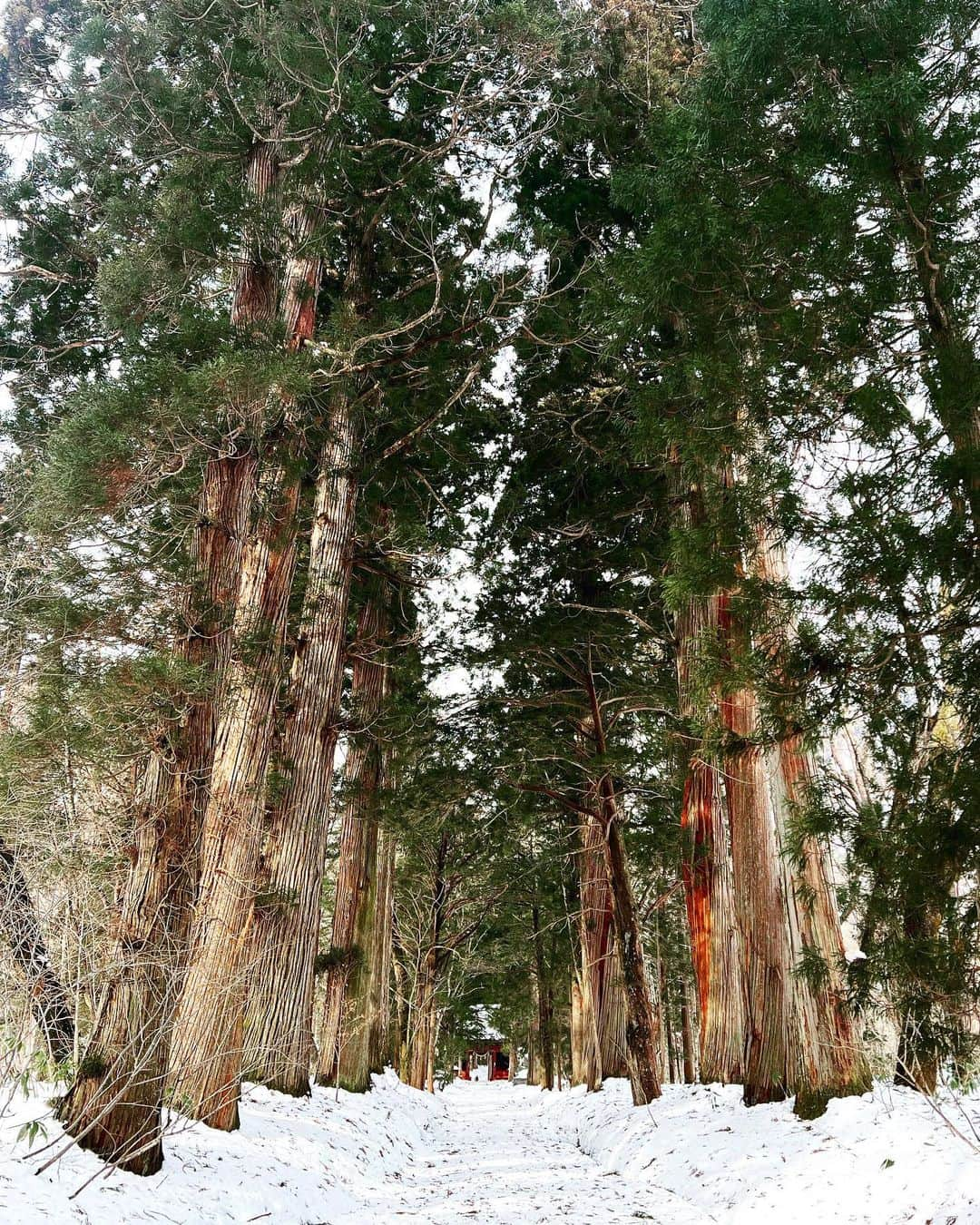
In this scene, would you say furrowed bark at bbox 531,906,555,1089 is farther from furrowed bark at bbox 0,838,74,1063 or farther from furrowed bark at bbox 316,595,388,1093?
furrowed bark at bbox 0,838,74,1063

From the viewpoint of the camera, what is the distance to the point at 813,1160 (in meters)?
4.89

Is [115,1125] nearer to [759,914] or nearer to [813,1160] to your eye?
[813,1160]

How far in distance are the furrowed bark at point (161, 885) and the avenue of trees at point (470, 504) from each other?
24 millimetres

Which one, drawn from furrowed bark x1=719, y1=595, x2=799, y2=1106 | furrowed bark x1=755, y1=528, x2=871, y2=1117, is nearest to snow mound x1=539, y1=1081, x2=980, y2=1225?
furrowed bark x1=755, y1=528, x2=871, y2=1117

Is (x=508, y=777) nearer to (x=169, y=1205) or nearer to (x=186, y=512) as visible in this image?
(x=186, y=512)

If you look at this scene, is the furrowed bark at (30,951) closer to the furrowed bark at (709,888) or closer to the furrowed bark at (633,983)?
the furrowed bark at (709,888)

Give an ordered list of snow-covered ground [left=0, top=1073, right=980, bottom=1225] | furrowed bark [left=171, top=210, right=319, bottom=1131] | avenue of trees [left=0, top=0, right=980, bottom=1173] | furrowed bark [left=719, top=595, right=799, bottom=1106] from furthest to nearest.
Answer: furrowed bark [left=719, top=595, right=799, bottom=1106]
furrowed bark [left=171, top=210, right=319, bottom=1131]
avenue of trees [left=0, top=0, right=980, bottom=1173]
snow-covered ground [left=0, top=1073, right=980, bottom=1225]

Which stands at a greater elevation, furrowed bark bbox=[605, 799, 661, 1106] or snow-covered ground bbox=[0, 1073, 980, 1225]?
furrowed bark bbox=[605, 799, 661, 1106]

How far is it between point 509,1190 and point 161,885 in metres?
4.08

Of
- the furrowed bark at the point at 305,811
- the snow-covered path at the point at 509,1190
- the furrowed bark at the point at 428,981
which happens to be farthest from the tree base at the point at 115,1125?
the furrowed bark at the point at 428,981

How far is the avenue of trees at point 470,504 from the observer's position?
4.33m

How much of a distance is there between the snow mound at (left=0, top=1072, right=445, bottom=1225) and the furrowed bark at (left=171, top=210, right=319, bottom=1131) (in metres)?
0.36

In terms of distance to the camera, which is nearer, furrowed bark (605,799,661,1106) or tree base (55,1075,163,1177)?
tree base (55,1075,163,1177)

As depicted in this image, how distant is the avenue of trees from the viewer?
14.2ft
